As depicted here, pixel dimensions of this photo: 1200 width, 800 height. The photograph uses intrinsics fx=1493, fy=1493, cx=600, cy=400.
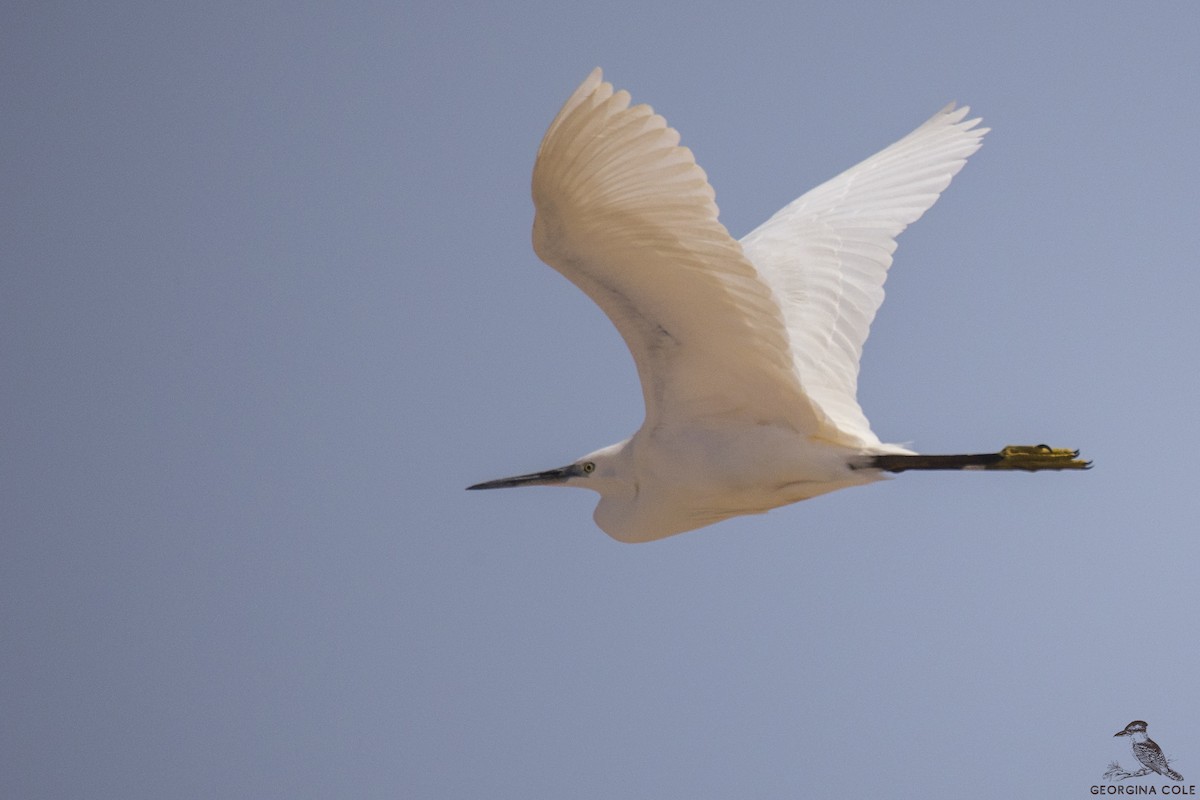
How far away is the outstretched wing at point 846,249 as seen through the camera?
7805mm

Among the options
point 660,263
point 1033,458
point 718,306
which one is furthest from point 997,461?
point 660,263

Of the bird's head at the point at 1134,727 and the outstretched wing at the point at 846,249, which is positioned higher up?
the outstretched wing at the point at 846,249

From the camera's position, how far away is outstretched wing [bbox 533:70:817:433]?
570 cm

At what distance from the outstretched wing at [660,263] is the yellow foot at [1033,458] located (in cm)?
102

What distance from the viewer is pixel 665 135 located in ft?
18.6

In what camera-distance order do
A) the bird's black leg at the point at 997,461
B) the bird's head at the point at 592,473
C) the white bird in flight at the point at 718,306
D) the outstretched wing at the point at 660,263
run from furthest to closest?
the bird's head at the point at 592,473, the bird's black leg at the point at 997,461, the white bird in flight at the point at 718,306, the outstretched wing at the point at 660,263

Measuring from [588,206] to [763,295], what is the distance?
844mm

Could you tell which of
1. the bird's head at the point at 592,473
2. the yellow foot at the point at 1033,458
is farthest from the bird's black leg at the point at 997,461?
the bird's head at the point at 592,473

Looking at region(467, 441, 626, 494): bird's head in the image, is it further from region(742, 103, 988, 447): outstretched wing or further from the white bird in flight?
region(742, 103, 988, 447): outstretched wing

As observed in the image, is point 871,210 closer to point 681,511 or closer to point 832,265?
point 832,265

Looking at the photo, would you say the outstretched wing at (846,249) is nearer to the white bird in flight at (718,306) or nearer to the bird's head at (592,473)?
the white bird in flight at (718,306)

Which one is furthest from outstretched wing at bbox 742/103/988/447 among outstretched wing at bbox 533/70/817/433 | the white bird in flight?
outstretched wing at bbox 533/70/817/433

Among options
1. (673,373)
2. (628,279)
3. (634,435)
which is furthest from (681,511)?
(628,279)

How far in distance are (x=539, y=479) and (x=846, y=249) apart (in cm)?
220
